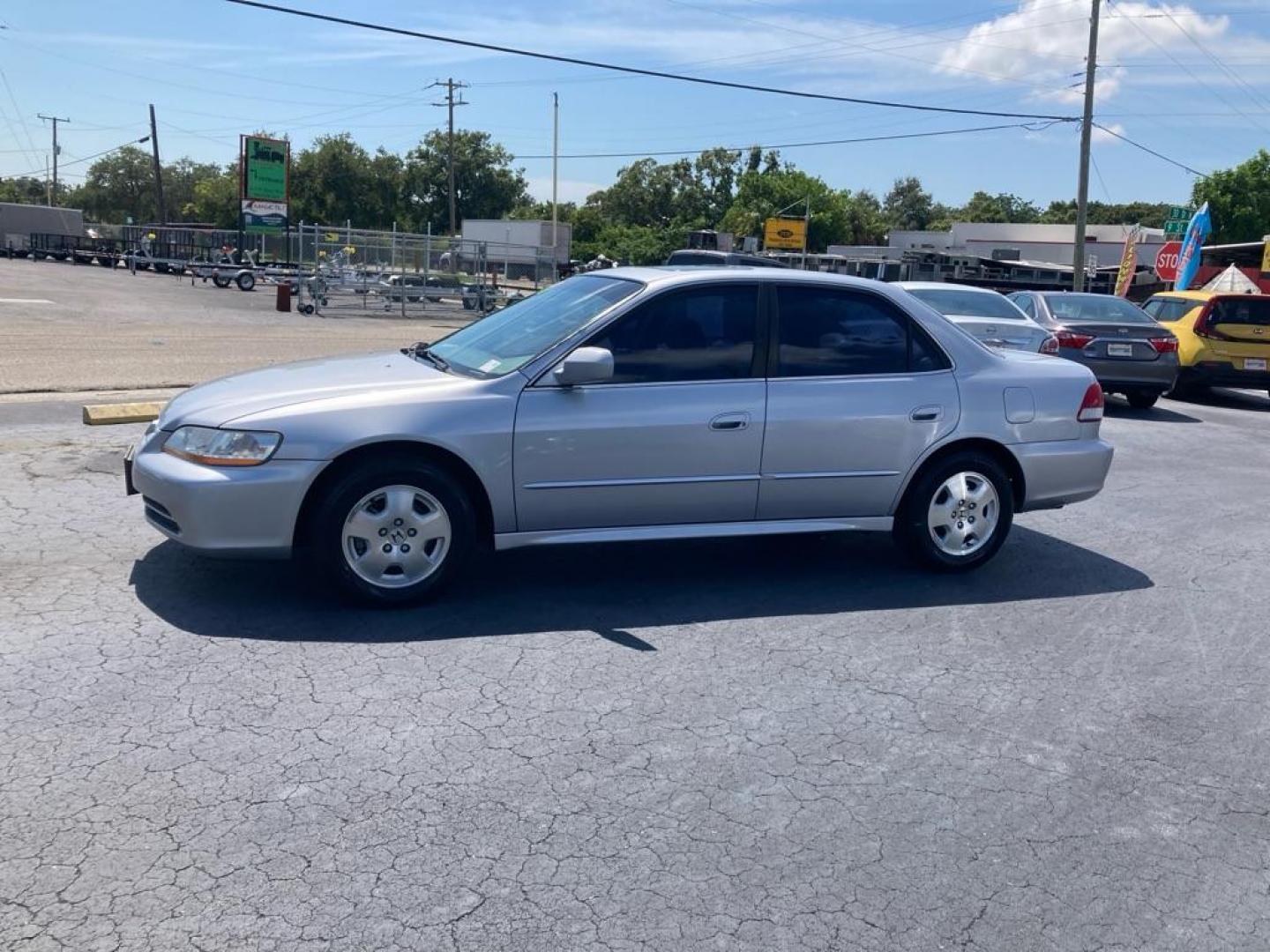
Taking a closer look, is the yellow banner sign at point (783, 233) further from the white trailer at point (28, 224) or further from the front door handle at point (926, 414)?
the front door handle at point (926, 414)

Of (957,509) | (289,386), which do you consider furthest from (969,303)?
(289,386)

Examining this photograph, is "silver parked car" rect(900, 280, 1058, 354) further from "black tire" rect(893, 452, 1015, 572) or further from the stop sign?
the stop sign

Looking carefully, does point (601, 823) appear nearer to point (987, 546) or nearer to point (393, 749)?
point (393, 749)

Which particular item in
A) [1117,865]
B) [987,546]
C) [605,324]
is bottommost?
[1117,865]

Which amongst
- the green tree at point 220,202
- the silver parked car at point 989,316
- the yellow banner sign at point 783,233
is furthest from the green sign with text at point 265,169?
the green tree at point 220,202

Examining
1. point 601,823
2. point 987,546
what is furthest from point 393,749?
point 987,546

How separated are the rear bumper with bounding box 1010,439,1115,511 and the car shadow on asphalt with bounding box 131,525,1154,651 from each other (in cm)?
45

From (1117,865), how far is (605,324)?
3353 millimetres

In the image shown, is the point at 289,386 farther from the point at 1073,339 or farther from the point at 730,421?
the point at 1073,339

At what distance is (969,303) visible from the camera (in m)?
14.4

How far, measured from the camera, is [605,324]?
5.85 m

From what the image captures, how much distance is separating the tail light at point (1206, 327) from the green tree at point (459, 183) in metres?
72.8

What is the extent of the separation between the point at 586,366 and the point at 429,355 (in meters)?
1.32

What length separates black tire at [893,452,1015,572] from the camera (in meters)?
6.48
